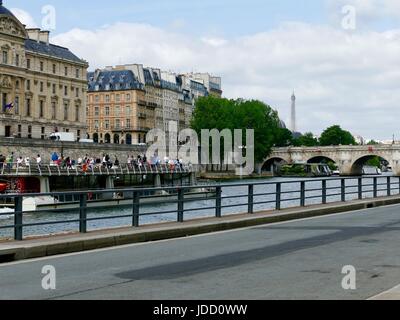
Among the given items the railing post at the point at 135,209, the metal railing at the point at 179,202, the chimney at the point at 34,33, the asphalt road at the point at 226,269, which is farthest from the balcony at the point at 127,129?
the railing post at the point at 135,209

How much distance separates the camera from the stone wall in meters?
84.2

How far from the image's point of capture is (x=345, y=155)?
5792 inches

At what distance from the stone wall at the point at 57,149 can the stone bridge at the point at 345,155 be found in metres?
53.3

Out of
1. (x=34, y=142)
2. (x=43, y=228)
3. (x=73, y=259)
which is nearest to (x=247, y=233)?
(x=73, y=259)

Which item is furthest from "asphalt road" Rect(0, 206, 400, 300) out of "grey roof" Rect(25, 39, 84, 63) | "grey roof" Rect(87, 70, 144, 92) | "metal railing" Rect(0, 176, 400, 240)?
"grey roof" Rect(87, 70, 144, 92)

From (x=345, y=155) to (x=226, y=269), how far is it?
137405mm

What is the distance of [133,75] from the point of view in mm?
156750

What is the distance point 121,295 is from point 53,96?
119 m

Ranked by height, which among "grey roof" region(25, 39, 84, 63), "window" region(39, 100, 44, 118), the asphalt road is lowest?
the asphalt road

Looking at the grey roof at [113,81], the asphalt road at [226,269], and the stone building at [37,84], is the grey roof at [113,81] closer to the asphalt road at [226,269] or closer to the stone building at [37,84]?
the stone building at [37,84]

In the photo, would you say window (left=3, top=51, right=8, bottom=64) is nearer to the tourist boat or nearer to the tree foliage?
the tree foliage

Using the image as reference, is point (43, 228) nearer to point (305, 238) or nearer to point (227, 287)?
point (305, 238)

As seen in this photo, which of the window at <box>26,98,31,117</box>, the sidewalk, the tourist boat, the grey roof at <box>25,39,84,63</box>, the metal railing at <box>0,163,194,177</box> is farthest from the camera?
the tourist boat

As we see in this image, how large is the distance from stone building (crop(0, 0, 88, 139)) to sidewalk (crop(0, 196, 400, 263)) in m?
84.3
